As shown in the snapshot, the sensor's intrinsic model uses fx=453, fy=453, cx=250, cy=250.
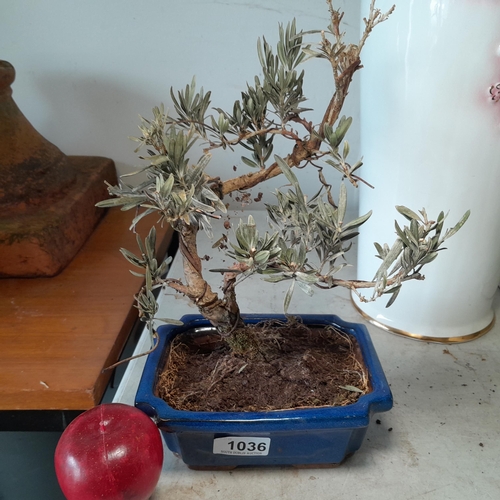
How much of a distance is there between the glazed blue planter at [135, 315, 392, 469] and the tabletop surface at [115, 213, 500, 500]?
0.02 metres

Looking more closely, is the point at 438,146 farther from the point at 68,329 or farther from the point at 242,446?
the point at 68,329

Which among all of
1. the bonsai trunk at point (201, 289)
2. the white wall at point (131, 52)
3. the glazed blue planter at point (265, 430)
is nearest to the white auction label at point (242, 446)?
the glazed blue planter at point (265, 430)

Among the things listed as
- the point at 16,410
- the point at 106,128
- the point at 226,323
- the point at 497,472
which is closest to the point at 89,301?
the point at 16,410

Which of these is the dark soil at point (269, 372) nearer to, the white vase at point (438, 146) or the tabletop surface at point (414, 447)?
the tabletop surface at point (414, 447)

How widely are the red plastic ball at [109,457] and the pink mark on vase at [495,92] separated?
23.2 inches

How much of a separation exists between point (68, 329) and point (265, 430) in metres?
0.41

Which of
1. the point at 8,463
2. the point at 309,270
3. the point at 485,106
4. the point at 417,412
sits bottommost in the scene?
the point at 8,463

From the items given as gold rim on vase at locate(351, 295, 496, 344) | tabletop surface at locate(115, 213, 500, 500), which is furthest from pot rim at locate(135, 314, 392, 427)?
gold rim on vase at locate(351, 295, 496, 344)

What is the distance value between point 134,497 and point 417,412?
393 millimetres

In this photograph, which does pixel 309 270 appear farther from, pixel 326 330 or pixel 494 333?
pixel 494 333

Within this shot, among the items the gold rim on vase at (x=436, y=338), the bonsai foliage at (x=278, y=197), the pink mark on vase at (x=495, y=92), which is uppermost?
the pink mark on vase at (x=495, y=92)

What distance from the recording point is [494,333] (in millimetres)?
801

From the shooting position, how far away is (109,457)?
1.43 ft

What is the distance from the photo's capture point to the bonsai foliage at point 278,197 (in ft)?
1.42
